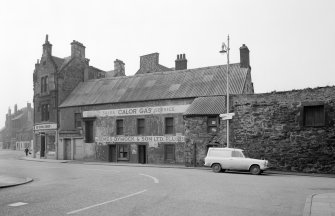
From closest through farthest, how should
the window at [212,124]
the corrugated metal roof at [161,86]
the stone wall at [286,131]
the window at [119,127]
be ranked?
the stone wall at [286,131], the window at [212,124], the corrugated metal roof at [161,86], the window at [119,127]

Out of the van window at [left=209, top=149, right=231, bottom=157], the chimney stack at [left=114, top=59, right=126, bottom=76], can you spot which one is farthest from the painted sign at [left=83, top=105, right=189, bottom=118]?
the chimney stack at [left=114, top=59, right=126, bottom=76]

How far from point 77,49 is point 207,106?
69.1 feet

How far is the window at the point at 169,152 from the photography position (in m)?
28.8

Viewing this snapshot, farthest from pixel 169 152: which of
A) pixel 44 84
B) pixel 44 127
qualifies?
pixel 44 84

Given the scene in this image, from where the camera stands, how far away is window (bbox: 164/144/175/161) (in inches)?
1133

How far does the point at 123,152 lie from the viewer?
31562 millimetres

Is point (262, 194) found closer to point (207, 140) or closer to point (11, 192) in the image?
point (11, 192)

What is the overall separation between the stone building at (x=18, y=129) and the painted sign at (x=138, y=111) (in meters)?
50.8

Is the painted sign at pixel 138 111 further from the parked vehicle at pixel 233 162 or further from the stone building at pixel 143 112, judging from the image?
the parked vehicle at pixel 233 162

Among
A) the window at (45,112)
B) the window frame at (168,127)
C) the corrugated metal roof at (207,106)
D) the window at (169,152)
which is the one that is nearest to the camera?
the corrugated metal roof at (207,106)

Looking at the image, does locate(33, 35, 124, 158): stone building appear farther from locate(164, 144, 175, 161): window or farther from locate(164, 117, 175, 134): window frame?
locate(164, 144, 175, 161): window

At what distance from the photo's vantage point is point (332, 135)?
20.7 meters

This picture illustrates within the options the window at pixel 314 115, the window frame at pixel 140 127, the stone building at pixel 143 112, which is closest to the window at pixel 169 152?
the stone building at pixel 143 112

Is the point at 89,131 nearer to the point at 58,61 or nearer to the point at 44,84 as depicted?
the point at 44,84
